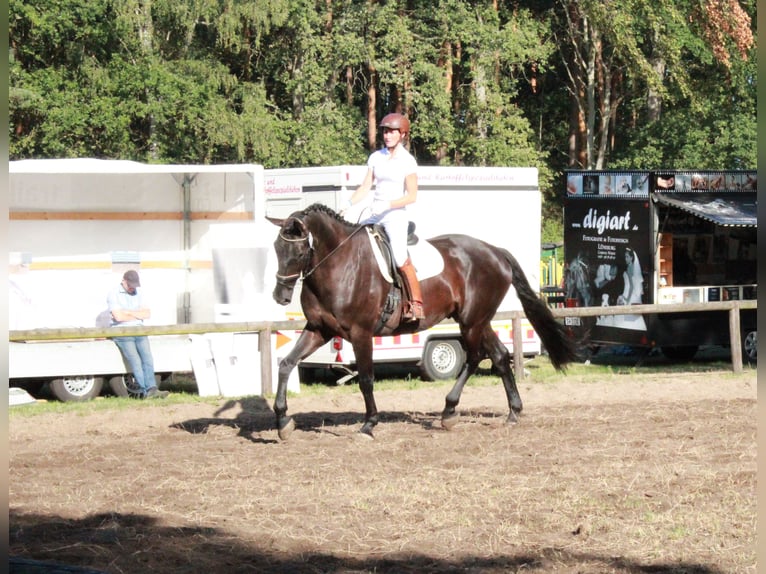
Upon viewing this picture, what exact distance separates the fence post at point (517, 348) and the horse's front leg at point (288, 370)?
5743mm

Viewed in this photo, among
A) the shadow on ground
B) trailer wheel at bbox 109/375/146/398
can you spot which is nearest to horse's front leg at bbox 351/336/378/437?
the shadow on ground

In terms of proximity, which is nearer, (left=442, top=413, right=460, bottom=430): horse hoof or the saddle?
the saddle

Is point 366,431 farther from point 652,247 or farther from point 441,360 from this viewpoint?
point 652,247

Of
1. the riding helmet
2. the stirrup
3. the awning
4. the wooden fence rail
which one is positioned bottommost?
the wooden fence rail

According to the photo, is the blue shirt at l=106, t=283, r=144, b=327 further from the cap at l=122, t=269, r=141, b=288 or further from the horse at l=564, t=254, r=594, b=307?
the horse at l=564, t=254, r=594, b=307

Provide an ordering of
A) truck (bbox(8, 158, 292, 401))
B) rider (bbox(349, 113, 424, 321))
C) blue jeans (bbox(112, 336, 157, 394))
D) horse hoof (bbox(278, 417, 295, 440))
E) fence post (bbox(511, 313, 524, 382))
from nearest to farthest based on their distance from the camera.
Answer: rider (bbox(349, 113, 424, 321)) → horse hoof (bbox(278, 417, 295, 440)) → blue jeans (bbox(112, 336, 157, 394)) → truck (bbox(8, 158, 292, 401)) → fence post (bbox(511, 313, 524, 382))

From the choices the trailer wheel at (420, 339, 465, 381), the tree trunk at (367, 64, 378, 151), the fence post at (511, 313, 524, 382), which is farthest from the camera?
the tree trunk at (367, 64, 378, 151)

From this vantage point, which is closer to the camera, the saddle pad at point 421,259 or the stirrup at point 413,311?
the saddle pad at point 421,259

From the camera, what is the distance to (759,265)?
1955 mm

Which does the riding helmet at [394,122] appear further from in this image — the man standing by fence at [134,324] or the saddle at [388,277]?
the man standing by fence at [134,324]

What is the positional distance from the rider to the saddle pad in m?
Result: 0.13

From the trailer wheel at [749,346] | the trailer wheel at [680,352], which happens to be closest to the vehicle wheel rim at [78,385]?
the trailer wheel at [680,352]

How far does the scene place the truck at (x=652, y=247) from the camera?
18.3 meters

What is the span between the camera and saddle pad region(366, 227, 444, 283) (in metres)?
10.8
